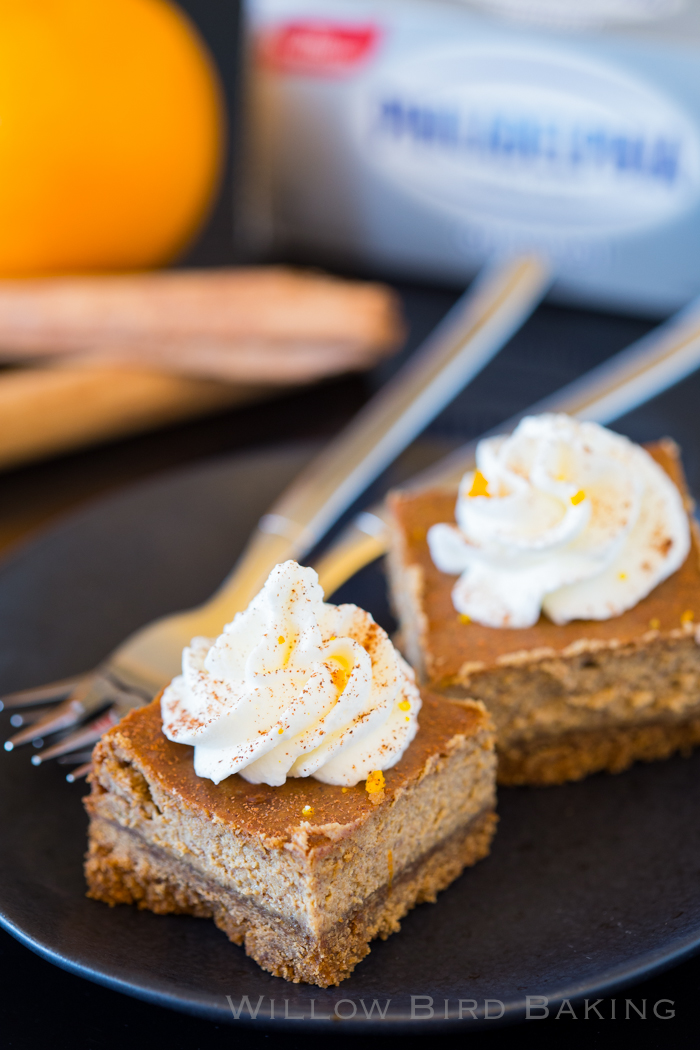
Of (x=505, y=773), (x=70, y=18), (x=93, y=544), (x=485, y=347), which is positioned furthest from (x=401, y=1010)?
(x=70, y=18)

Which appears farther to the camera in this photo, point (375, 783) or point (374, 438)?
point (374, 438)

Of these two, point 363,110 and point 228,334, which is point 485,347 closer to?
point 228,334

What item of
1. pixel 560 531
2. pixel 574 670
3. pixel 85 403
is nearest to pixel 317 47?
pixel 85 403

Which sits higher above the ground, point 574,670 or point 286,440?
point 574,670

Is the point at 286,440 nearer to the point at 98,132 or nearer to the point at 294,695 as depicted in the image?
the point at 98,132

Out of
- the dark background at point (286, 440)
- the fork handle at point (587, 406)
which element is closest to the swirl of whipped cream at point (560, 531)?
the fork handle at point (587, 406)

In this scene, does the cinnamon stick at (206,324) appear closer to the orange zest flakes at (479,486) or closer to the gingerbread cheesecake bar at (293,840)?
the orange zest flakes at (479,486)
